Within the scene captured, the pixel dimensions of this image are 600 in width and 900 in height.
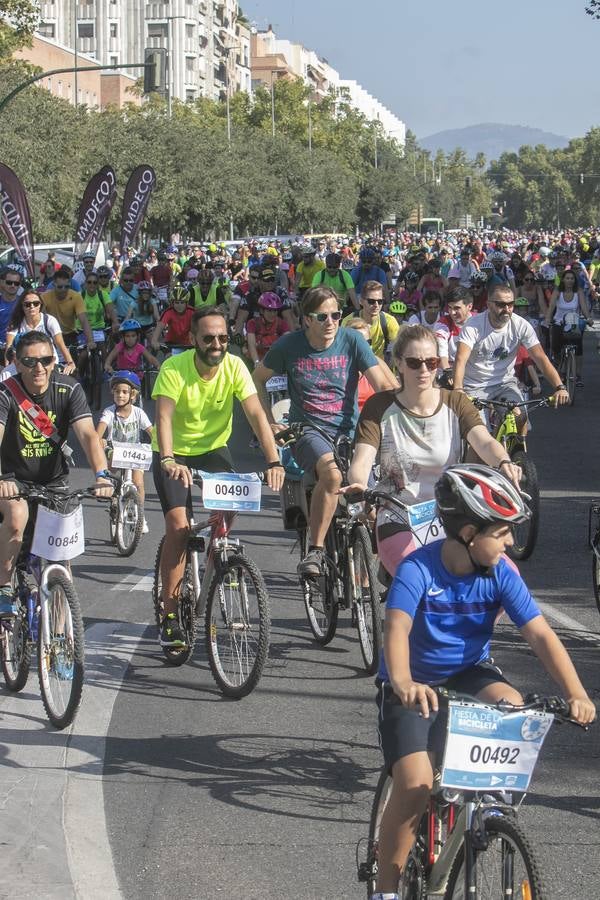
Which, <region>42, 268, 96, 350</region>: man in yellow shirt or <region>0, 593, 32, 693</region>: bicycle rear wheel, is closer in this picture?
<region>0, 593, 32, 693</region>: bicycle rear wheel

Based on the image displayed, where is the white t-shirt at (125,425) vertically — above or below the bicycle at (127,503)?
above

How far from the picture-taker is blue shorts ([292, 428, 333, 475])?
8.23 m

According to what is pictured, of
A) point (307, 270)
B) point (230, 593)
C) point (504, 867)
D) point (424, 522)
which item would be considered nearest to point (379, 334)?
point (230, 593)

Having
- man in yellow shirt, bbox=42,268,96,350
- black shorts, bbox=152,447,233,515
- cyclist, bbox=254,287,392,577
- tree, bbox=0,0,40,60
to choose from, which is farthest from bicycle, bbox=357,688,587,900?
tree, bbox=0,0,40,60

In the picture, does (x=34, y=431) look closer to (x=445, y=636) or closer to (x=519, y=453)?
(x=445, y=636)

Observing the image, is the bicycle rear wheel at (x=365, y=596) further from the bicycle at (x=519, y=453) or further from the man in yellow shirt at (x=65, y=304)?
the man in yellow shirt at (x=65, y=304)

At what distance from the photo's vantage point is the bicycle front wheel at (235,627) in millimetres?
7254

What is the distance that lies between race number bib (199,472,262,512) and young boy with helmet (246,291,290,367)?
9.95 meters

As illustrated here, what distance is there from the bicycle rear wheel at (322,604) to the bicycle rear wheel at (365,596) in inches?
6.7

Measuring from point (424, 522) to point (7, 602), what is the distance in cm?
241

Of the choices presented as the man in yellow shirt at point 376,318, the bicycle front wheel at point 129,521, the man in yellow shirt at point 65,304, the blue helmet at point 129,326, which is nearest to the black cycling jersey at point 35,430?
the bicycle front wheel at point 129,521

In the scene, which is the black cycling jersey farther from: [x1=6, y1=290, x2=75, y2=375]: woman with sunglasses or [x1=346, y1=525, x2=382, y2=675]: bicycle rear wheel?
[x1=6, y1=290, x2=75, y2=375]: woman with sunglasses

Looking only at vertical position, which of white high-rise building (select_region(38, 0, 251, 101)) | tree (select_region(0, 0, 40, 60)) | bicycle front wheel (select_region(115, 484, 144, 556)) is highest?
white high-rise building (select_region(38, 0, 251, 101))

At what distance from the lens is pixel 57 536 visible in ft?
23.3
